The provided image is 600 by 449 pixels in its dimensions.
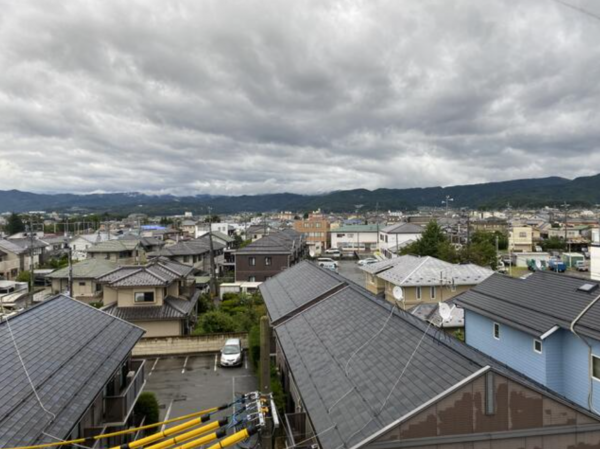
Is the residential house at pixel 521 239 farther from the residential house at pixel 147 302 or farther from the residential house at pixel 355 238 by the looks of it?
the residential house at pixel 147 302

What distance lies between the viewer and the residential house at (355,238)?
237 ft

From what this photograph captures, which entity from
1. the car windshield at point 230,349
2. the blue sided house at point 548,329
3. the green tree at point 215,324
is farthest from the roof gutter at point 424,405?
the green tree at point 215,324

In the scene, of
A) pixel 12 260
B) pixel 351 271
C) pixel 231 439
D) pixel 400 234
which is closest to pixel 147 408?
pixel 231 439

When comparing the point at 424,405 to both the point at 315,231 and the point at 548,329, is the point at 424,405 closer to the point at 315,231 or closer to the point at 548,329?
the point at 548,329

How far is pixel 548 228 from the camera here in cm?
7856

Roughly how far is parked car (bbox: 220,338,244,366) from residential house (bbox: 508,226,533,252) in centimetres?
5551

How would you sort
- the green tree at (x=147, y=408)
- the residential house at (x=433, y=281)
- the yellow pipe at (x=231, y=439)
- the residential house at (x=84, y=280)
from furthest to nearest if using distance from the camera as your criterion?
the residential house at (x=84, y=280)
the residential house at (x=433, y=281)
the green tree at (x=147, y=408)
the yellow pipe at (x=231, y=439)

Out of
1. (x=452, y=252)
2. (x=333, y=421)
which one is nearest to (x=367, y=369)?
(x=333, y=421)

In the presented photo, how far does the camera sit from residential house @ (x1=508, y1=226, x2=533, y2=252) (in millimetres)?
62500

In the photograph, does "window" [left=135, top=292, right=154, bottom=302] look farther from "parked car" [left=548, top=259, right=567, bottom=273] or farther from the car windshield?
"parked car" [left=548, top=259, right=567, bottom=273]

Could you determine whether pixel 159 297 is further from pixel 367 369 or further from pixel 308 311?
pixel 367 369

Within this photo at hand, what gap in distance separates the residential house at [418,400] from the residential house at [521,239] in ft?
199

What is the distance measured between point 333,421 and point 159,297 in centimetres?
1854

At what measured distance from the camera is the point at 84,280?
Answer: 3384 cm
